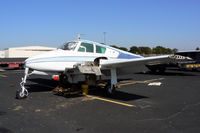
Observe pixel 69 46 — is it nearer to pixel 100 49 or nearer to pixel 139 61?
pixel 100 49

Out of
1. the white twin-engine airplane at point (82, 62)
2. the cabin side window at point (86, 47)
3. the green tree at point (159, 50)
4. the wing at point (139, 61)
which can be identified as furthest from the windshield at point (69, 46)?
the green tree at point (159, 50)

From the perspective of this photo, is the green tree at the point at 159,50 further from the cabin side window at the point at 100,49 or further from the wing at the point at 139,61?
the wing at the point at 139,61

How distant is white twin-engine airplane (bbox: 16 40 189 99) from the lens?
757 cm

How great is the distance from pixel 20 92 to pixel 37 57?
1850 mm

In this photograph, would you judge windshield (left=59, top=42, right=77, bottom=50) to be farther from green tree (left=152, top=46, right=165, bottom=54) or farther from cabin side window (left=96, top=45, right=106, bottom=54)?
green tree (left=152, top=46, right=165, bottom=54)

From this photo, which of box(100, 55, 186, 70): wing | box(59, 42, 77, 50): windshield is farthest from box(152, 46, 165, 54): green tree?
box(59, 42, 77, 50): windshield

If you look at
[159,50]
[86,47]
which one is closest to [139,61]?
[86,47]

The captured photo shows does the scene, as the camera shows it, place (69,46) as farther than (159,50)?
No

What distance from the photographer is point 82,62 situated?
27.9ft

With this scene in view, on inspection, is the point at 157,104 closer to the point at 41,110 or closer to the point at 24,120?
the point at 41,110

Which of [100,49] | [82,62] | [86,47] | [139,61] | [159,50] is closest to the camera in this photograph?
[139,61]

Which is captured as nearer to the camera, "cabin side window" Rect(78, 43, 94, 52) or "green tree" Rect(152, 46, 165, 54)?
"cabin side window" Rect(78, 43, 94, 52)

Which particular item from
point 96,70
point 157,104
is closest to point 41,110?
point 96,70

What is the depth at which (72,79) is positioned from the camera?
943 cm
